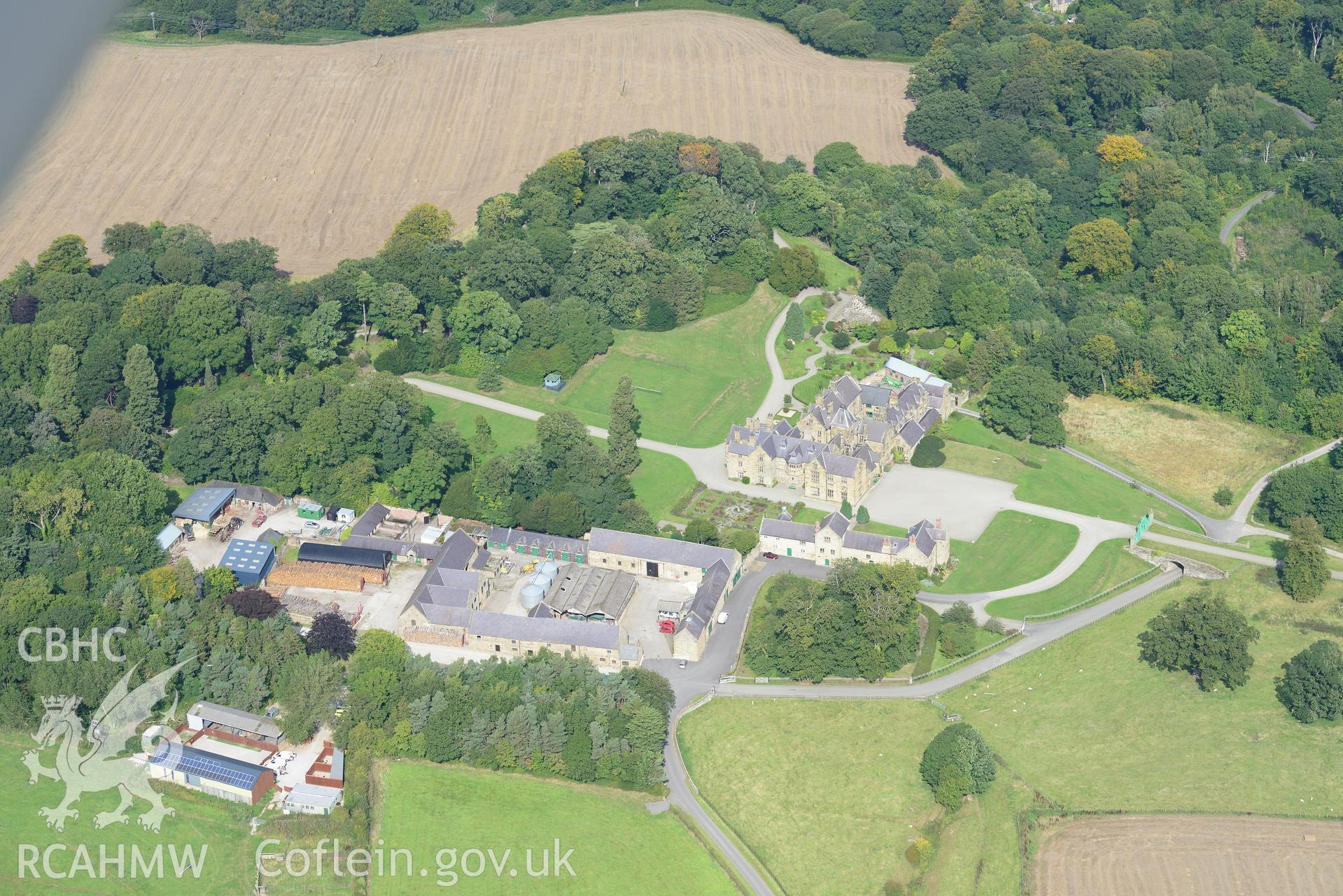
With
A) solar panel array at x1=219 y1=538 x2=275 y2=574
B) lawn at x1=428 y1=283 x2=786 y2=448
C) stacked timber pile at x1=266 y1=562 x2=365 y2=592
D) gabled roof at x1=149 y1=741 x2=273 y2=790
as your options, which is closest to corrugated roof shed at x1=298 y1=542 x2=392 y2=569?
stacked timber pile at x1=266 y1=562 x2=365 y2=592

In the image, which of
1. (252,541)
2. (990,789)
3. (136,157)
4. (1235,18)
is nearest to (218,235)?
(136,157)

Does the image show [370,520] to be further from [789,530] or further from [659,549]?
[789,530]

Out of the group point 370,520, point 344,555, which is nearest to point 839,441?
point 370,520

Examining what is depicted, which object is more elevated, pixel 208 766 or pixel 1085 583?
pixel 208 766

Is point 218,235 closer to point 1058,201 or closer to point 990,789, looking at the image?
point 1058,201

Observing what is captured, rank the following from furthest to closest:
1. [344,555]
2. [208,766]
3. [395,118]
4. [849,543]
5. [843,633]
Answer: [395,118] < [849,543] < [344,555] < [843,633] < [208,766]

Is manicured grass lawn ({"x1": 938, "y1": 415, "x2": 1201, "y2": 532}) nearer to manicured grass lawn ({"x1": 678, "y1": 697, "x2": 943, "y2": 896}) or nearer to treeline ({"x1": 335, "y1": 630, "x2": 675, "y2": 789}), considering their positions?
manicured grass lawn ({"x1": 678, "y1": 697, "x2": 943, "y2": 896})
